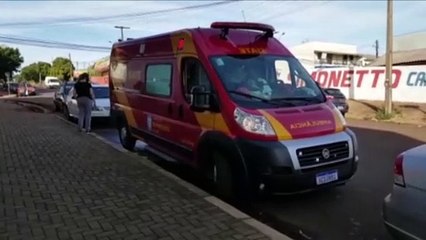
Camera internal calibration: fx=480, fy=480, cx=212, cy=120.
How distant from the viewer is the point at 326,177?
615cm

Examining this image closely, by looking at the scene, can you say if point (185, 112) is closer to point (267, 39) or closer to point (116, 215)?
point (267, 39)

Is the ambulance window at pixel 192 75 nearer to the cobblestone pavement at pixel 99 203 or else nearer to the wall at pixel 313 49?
the cobblestone pavement at pixel 99 203

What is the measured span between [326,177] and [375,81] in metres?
25.1

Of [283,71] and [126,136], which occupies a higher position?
[283,71]

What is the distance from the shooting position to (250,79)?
6.85 metres

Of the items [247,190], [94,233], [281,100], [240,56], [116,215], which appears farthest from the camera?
[240,56]

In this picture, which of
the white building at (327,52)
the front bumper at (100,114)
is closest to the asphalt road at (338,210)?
the front bumper at (100,114)

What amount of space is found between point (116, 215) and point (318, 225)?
2335 mm

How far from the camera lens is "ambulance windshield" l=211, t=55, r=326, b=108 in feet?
21.5

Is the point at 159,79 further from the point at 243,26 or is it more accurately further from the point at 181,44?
the point at 243,26

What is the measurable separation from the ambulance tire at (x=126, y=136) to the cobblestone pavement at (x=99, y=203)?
1.32 m

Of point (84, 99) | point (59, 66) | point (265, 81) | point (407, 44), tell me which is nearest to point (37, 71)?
point (59, 66)

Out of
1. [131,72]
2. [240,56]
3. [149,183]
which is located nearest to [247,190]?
[149,183]

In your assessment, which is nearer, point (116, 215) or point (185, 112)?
point (116, 215)
